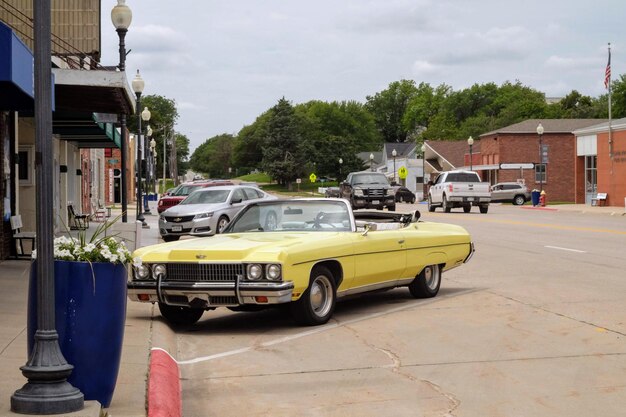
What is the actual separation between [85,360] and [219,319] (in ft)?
18.4

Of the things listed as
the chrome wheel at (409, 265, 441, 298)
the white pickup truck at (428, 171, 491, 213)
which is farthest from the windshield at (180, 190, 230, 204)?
the white pickup truck at (428, 171, 491, 213)

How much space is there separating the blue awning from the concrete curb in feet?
11.9

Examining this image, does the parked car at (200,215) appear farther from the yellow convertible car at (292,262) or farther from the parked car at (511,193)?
the parked car at (511,193)

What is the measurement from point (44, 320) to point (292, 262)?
4367mm

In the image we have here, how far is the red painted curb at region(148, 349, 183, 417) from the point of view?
667 centimetres

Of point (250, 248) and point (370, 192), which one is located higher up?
point (370, 192)

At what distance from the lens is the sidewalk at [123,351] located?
6.55 m

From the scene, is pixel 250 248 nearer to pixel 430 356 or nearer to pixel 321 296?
pixel 321 296

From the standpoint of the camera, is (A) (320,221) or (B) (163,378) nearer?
(B) (163,378)

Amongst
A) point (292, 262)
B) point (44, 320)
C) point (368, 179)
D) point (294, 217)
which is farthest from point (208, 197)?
point (44, 320)

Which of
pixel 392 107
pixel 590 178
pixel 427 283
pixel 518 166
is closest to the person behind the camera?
pixel 427 283

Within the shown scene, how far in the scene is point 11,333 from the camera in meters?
9.80

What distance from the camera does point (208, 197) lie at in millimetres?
27688

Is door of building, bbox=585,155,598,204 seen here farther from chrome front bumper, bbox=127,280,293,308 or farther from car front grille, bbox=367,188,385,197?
chrome front bumper, bbox=127,280,293,308
